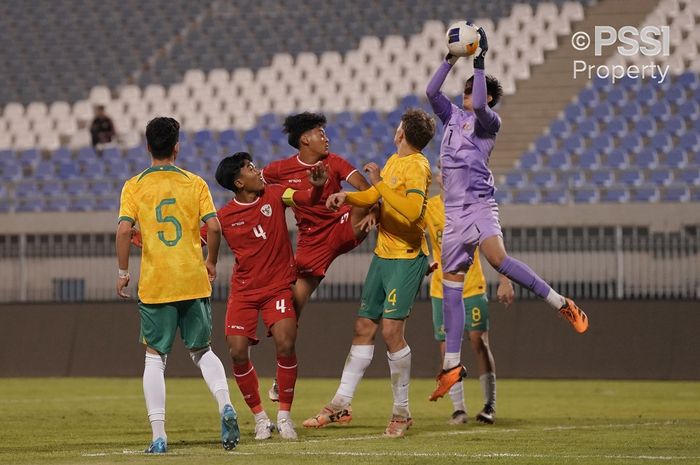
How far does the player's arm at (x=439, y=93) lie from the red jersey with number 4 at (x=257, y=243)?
58.3 inches

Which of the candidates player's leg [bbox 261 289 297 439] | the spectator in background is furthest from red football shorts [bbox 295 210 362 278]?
the spectator in background

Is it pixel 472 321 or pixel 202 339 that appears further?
pixel 472 321

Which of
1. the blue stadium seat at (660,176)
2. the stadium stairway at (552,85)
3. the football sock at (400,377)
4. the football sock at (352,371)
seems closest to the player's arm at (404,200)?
the football sock at (400,377)

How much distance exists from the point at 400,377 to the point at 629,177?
13.9 m

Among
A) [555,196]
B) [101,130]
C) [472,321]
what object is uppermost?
[101,130]

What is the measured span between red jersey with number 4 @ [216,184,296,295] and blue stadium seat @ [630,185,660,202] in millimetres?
13501

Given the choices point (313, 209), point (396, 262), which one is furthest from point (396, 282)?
point (313, 209)

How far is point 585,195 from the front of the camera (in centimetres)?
2283

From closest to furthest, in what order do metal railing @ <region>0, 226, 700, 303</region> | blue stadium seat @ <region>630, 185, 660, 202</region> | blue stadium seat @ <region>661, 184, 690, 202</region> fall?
metal railing @ <region>0, 226, 700, 303</region>
blue stadium seat @ <region>661, 184, 690, 202</region>
blue stadium seat @ <region>630, 185, 660, 202</region>

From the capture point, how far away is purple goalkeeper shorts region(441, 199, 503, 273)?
10.3m

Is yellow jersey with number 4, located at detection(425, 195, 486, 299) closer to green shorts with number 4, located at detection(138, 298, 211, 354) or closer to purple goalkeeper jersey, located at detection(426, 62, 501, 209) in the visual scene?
purple goalkeeper jersey, located at detection(426, 62, 501, 209)

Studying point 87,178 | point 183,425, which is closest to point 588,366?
point 183,425

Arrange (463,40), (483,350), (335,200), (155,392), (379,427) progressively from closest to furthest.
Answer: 1. (155,392)
2. (335,200)
3. (463,40)
4. (379,427)
5. (483,350)

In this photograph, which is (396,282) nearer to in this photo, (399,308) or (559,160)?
(399,308)
